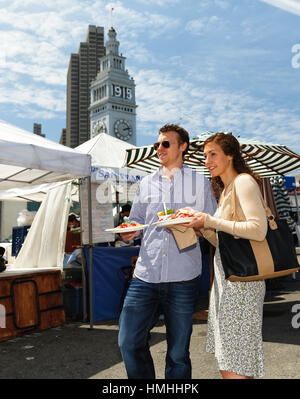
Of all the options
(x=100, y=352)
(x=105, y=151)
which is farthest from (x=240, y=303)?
(x=105, y=151)

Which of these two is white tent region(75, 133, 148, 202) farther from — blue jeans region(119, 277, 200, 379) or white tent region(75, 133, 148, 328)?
blue jeans region(119, 277, 200, 379)

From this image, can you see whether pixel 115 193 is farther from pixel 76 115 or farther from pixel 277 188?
pixel 76 115

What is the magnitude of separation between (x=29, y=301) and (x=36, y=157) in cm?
238

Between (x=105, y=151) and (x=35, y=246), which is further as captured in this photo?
(x=105, y=151)

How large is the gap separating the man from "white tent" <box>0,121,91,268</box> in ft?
10.00

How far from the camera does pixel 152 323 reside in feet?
8.25

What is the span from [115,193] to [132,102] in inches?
6029

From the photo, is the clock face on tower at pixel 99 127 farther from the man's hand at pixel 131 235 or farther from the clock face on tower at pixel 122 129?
the man's hand at pixel 131 235

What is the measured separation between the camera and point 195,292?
8.32 ft

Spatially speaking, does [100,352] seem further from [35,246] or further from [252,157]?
[252,157]

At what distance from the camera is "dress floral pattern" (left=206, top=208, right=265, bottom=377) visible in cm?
212

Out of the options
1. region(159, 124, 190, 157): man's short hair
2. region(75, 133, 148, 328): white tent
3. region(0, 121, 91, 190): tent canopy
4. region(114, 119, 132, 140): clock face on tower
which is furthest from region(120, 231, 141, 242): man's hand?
region(114, 119, 132, 140): clock face on tower

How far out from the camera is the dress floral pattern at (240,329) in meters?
2.12

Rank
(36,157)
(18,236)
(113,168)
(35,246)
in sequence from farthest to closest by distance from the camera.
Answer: (18,236), (113,168), (35,246), (36,157)
